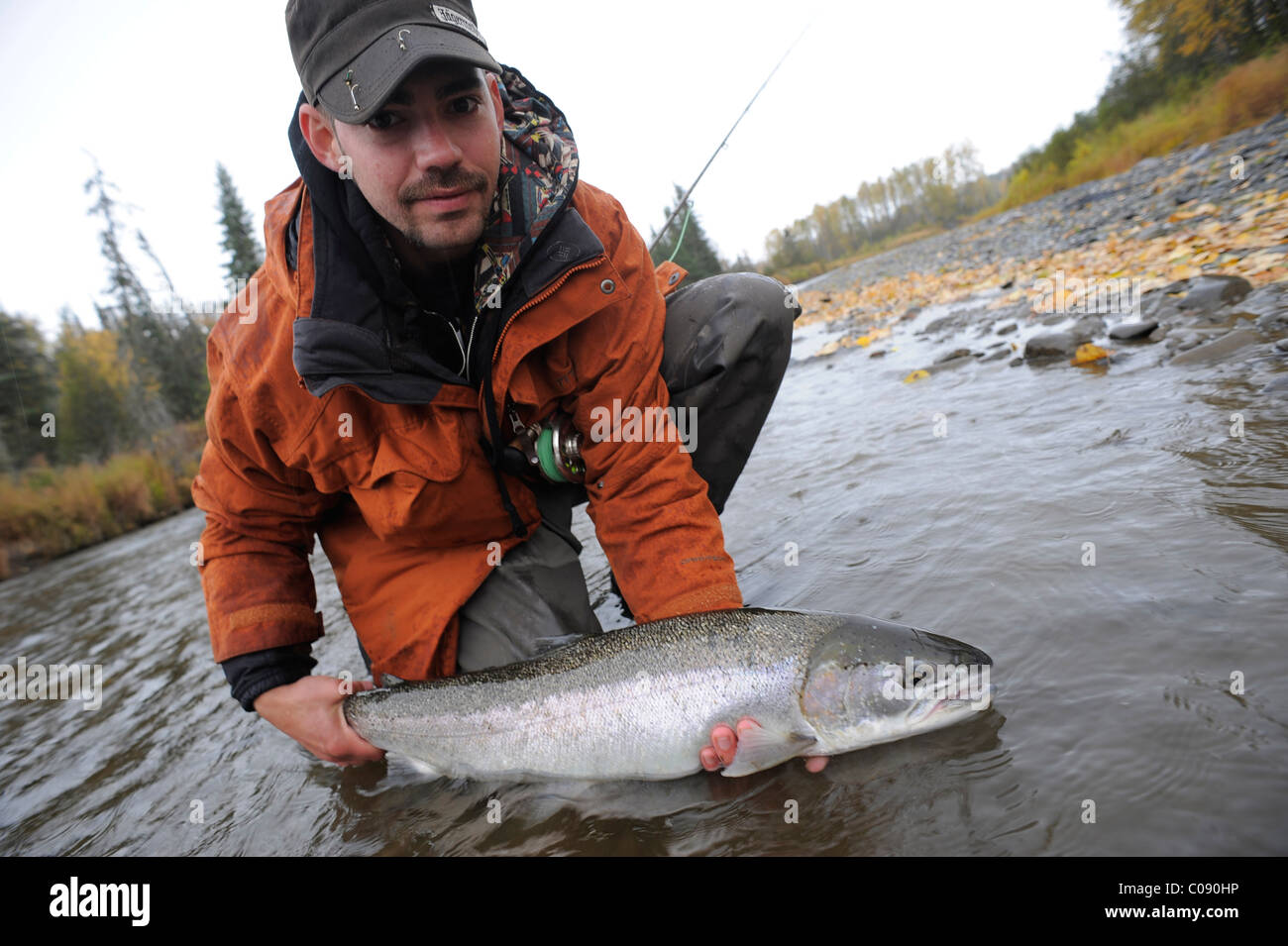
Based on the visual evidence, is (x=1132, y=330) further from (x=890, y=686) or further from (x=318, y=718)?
(x=318, y=718)

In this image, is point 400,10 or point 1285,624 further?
point 400,10

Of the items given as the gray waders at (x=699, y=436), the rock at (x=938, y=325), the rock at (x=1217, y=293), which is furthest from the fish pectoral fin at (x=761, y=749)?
the rock at (x=938, y=325)

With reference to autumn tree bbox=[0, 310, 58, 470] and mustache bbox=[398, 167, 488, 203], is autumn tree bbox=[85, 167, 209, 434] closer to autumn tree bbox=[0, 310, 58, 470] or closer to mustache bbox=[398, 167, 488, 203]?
autumn tree bbox=[0, 310, 58, 470]

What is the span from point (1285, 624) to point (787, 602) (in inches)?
65.8

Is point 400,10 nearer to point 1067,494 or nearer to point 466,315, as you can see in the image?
point 466,315

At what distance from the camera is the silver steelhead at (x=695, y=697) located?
2027 millimetres

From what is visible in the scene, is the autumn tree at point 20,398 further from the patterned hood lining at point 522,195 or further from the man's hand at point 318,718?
the patterned hood lining at point 522,195

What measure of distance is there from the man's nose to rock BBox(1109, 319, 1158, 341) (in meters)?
5.18

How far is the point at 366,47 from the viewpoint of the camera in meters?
2.39

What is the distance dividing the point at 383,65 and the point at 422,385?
3.69ft

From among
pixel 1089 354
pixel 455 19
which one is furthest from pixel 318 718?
pixel 1089 354

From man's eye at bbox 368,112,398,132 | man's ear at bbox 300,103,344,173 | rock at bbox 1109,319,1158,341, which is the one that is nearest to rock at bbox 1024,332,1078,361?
rock at bbox 1109,319,1158,341

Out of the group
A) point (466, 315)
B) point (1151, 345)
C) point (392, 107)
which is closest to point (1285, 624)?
point (466, 315)

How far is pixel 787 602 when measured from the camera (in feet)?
10.2
